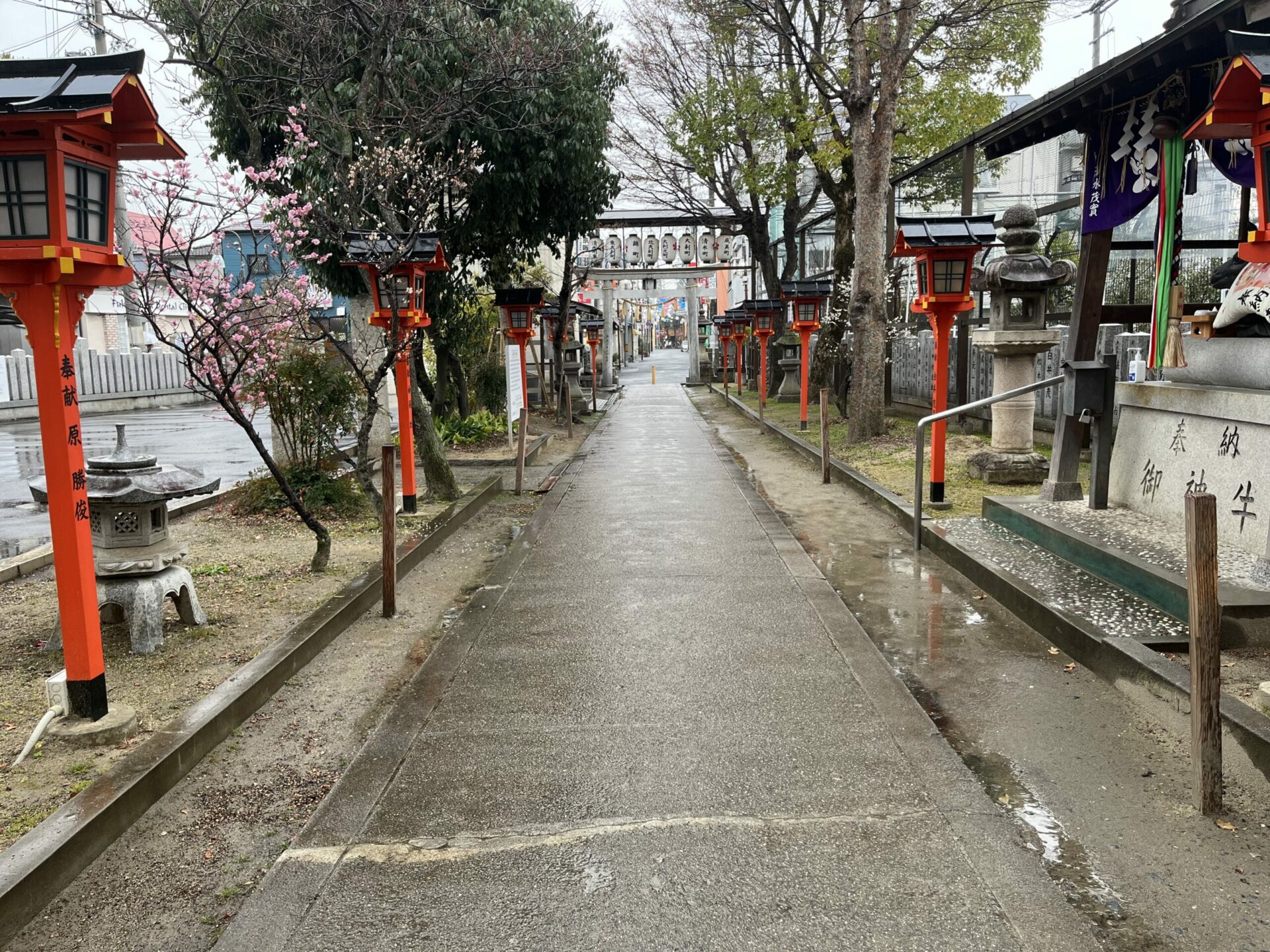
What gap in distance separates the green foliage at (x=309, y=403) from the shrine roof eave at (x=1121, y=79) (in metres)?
7.53

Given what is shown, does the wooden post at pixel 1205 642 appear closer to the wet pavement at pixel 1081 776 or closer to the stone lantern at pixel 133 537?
the wet pavement at pixel 1081 776

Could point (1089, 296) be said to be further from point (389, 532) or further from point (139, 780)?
point (139, 780)

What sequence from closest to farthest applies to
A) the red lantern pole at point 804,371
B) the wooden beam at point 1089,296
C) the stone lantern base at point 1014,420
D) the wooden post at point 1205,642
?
the wooden post at point 1205,642, the wooden beam at point 1089,296, the stone lantern base at point 1014,420, the red lantern pole at point 804,371

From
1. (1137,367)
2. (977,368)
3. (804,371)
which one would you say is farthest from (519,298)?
(1137,367)

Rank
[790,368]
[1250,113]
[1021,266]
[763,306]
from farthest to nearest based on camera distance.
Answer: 1. [790,368]
2. [763,306]
3. [1021,266]
4. [1250,113]

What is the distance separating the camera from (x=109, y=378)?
103 ft

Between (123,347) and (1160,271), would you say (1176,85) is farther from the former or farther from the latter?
(123,347)

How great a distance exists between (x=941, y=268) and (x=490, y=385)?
12.6 meters

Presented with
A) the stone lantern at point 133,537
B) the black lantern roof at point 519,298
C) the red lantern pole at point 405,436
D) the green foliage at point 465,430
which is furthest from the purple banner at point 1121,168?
the green foliage at point 465,430

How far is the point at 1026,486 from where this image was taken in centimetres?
1108

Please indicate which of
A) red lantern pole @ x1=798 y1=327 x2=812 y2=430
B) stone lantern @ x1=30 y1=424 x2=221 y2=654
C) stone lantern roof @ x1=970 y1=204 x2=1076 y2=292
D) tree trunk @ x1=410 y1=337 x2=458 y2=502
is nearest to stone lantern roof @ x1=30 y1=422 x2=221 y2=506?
stone lantern @ x1=30 y1=424 x2=221 y2=654

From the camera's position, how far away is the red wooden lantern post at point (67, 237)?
394 centimetres

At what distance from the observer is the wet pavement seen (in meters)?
3.11

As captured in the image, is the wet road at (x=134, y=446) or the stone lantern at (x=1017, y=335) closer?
the wet road at (x=134, y=446)
